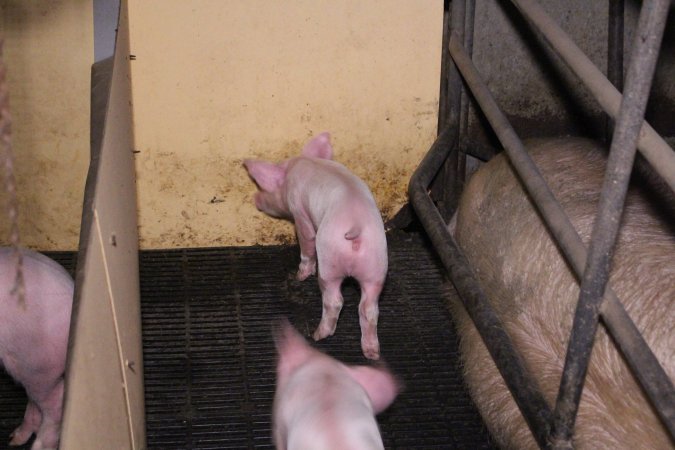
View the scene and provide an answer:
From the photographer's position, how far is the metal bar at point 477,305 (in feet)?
7.22

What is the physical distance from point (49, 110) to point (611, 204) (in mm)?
2640

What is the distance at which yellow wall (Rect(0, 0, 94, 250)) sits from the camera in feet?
11.3

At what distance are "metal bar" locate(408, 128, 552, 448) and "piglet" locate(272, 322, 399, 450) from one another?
1.23 ft

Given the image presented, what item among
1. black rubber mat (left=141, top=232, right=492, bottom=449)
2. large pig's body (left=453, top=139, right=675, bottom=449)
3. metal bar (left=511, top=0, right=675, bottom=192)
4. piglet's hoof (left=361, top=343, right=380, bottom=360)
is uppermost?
metal bar (left=511, top=0, right=675, bottom=192)

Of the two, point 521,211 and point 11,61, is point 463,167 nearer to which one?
point 521,211

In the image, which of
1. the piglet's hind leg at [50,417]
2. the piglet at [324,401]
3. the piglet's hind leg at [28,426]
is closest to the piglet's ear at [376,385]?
the piglet at [324,401]

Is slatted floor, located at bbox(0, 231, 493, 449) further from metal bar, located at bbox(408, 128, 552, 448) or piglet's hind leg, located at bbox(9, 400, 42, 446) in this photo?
metal bar, located at bbox(408, 128, 552, 448)

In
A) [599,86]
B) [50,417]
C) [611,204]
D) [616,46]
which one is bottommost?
[50,417]

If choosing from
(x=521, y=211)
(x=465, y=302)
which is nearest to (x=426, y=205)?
(x=521, y=211)

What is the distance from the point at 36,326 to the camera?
2.37 meters

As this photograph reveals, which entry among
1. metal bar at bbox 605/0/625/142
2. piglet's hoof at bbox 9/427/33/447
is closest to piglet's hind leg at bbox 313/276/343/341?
piglet's hoof at bbox 9/427/33/447

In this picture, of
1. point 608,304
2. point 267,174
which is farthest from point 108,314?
point 267,174

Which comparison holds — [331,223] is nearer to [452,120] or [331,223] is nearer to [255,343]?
[255,343]

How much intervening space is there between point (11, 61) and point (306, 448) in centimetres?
244
